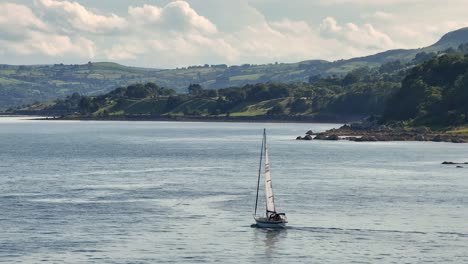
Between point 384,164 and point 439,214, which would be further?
point 384,164

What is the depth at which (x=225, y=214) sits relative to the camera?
333 ft

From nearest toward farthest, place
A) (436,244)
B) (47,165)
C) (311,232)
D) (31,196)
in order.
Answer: (436,244) < (311,232) < (31,196) < (47,165)

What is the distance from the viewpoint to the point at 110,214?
100938 mm

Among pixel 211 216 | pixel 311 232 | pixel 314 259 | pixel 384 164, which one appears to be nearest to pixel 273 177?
pixel 384 164

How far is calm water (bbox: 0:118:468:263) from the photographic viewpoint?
261 feet

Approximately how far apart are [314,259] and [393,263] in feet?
22.5

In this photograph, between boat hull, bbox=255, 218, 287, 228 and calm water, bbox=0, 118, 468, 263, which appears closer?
calm water, bbox=0, 118, 468, 263

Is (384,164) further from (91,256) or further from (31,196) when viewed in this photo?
(91,256)

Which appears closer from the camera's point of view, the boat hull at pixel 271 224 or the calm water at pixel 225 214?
the calm water at pixel 225 214

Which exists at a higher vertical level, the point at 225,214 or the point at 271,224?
the point at 271,224

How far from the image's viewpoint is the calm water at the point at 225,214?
261ft

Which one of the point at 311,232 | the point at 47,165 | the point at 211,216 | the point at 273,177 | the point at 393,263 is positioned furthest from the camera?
the point at 47,165

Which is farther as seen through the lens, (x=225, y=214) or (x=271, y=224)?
(x=225, y=214)

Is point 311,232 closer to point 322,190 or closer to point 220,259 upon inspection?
point 220,259
